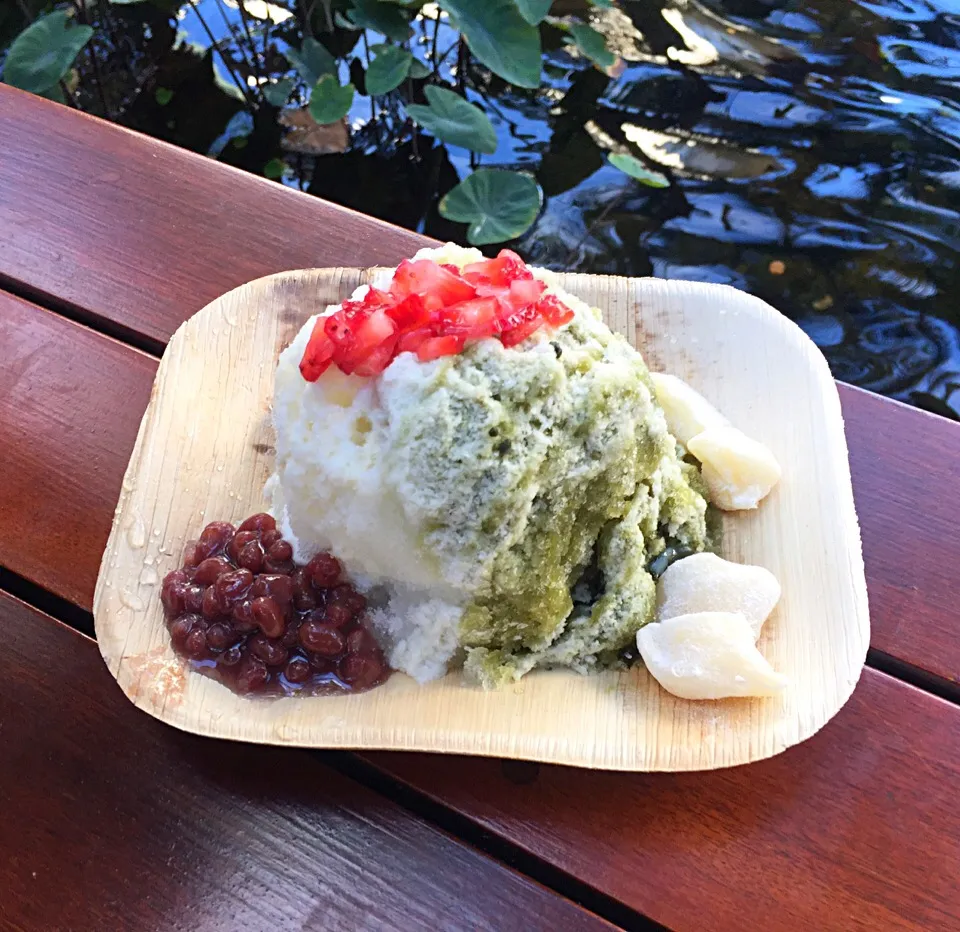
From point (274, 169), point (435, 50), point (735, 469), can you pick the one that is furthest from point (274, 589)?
point (435, 50)

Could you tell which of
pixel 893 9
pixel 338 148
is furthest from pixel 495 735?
pixel 893 9

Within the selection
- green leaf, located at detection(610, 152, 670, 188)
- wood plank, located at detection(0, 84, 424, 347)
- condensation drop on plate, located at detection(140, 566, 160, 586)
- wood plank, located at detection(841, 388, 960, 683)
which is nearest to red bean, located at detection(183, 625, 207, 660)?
condensation drop on plate, located at detection(140, 566, 160, 586)

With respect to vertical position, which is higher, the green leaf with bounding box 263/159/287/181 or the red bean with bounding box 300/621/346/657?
the red bean with bounding box 300/621/346/657

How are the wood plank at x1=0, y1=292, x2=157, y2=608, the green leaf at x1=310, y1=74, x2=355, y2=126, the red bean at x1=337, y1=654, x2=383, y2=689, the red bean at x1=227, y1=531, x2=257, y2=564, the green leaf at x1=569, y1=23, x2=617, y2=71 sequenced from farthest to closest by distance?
the green leaf at x1=569, y1=23, x2=617, y2=71
the green leaf at x1=310, y1=74, x2=355, y2=126
the wood plank at x1=0, y1=292, x2=157, y2=608
the red bean at x1=227, y1=531, x2=257, y2=564
the red bean at x1=337, y1=654, x2=383, y2=689

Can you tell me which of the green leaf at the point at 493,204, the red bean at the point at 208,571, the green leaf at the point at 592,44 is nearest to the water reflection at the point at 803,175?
the green leaf at the point at 592,44

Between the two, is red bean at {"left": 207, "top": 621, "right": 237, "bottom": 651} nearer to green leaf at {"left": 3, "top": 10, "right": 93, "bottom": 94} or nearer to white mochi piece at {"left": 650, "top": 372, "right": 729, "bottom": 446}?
white mochi piece at {"left": 650, "top": 372, "right": 729, "bottom": 446}

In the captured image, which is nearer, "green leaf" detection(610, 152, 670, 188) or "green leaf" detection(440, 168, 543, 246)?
"green leaf" detection(440, 168, 543, 246)

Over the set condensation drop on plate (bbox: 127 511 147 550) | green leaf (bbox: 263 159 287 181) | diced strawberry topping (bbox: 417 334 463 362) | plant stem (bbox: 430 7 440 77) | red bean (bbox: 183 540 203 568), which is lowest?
green leaf (bbox: 263 159 287 181)
